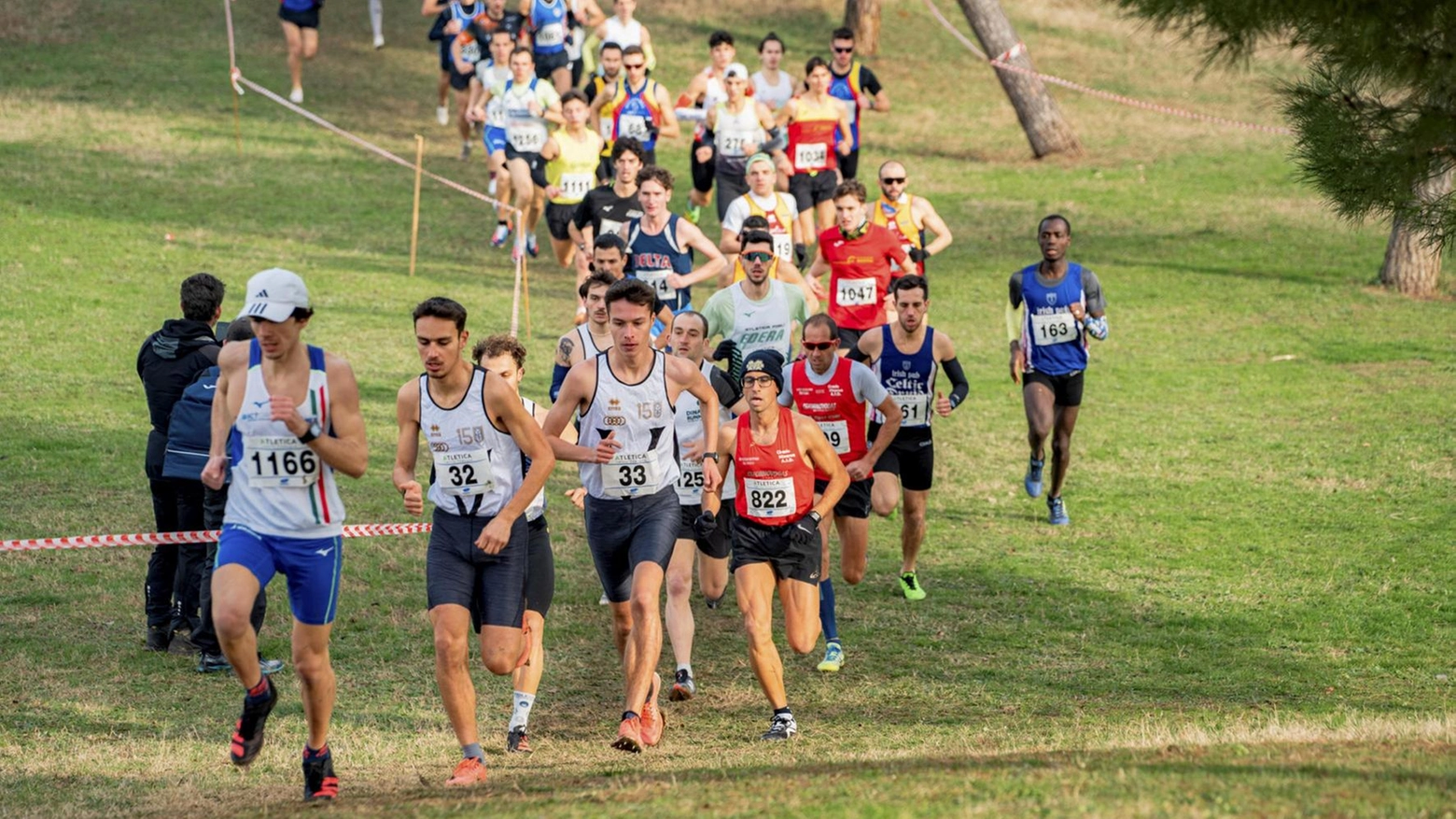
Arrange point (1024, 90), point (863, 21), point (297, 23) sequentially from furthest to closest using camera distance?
point (863, 21) → point (1024, 90) → point (297, 23)

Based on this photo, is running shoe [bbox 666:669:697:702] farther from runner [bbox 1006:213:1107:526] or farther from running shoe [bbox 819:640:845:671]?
runner [bbox 1006:213:1107:526]

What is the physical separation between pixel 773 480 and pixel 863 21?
79.1 feet

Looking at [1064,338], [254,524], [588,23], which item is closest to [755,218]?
[1064,338]

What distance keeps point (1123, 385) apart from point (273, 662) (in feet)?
32.3

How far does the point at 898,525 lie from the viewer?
12891 millimetres

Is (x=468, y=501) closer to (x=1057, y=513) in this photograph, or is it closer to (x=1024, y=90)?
(x=1057, y=513)

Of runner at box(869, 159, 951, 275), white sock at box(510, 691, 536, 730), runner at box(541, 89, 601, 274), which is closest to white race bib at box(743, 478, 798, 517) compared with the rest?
white sock at box(510, 691, 536, 730)

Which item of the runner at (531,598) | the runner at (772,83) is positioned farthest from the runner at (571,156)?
the runner at (531,598)

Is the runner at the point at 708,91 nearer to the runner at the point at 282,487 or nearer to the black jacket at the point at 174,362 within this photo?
the black jacket at the point at 174,362

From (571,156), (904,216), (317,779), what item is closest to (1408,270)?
(904,216)

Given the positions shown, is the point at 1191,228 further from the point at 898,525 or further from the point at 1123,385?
the point at 898,525

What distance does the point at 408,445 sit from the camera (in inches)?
303

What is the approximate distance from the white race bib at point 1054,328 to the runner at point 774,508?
399 centimetres

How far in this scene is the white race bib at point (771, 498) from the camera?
28.7ft
